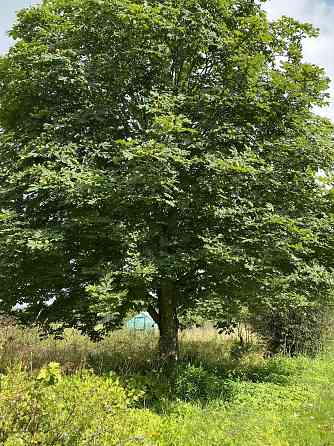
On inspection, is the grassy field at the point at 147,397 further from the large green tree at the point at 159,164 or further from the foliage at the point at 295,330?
the foliage at the point at 295,330

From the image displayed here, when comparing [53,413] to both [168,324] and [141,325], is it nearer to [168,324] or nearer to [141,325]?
[168,324]

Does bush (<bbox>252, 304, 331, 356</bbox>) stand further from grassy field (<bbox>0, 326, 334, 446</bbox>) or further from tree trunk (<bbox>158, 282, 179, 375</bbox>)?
tree trunk (<bbox>158, 282, 179, 375</bbox>)

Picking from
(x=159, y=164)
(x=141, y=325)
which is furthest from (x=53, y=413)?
(x=141, y=325)

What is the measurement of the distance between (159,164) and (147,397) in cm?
393

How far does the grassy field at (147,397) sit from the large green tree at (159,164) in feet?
3.28

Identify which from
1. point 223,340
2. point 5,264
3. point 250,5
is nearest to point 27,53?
point 5,264

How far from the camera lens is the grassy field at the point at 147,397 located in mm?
4988

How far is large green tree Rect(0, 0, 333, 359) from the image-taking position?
809cm

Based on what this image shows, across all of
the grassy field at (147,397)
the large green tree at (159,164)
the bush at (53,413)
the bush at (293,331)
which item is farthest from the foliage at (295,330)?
the bush at (53,413)

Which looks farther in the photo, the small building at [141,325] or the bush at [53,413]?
the small building at [141,325]

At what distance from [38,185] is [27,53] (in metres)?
3.03

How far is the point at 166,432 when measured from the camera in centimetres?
692

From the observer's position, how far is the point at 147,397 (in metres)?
8.30

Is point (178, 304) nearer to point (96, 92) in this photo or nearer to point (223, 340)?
point (96, 92)
